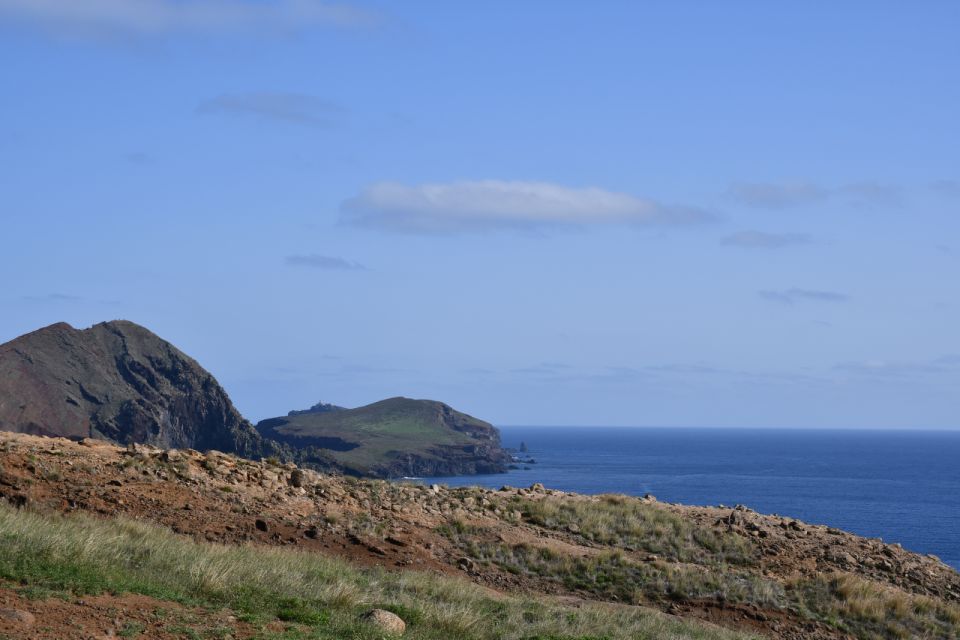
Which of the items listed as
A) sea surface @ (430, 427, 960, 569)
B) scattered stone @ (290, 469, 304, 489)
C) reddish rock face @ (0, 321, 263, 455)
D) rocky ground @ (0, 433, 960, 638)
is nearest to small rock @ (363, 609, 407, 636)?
rocky ground @ (0, 433, 960, 638)

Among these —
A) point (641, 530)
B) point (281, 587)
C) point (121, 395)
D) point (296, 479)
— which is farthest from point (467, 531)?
point (121, 395)

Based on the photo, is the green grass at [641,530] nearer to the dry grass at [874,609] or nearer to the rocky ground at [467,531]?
the rocky ground at [467,531]

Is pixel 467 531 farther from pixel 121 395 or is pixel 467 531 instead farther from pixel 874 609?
pixel 121 395

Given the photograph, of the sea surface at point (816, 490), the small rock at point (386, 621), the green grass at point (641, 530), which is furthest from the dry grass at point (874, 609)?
the sea surface at point (816, 490)

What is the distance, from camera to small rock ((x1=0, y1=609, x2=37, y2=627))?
39.8 ft

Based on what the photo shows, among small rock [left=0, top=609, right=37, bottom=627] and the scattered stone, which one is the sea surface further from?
small rock [left=0, top=609, right=37, bottom=627]

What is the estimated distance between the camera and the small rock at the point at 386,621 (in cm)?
1481

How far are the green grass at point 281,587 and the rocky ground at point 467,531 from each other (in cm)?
192

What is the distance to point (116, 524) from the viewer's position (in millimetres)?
19031

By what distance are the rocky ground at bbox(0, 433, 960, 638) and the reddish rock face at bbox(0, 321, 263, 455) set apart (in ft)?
272

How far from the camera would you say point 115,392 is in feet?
384

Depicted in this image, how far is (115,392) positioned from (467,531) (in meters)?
102

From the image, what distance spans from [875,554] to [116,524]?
2103cm

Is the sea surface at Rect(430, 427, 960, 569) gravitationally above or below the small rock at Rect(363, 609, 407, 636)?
below
